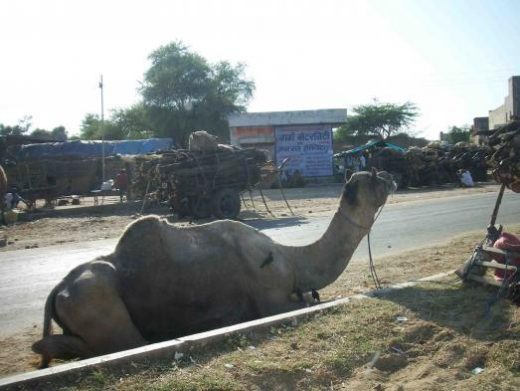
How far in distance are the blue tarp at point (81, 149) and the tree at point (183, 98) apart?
929 cm

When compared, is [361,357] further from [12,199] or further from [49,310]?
[12,199]

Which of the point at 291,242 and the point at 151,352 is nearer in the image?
the point at 151,352

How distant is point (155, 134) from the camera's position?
51.4 metres

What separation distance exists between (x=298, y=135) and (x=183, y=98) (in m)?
15.1

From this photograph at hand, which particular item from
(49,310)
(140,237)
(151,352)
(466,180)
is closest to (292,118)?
(466,180)

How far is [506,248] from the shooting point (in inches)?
255

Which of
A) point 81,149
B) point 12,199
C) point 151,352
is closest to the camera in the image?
point 151,352

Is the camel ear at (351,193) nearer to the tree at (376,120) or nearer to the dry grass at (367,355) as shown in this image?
the dry grass at (367,355)

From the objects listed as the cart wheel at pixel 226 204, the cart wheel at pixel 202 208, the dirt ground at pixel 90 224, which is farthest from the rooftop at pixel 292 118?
the cart wheel at pixel 202 208

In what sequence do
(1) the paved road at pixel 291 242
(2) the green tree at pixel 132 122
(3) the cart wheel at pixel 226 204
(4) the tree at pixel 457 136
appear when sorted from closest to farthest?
(1) the paved road at pixel 291 242 → (3) the cart wheel at pixel 226 204 → (2) the green tree at pixel 132 122 → (4) the tree at pixel 457 136

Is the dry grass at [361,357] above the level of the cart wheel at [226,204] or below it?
below

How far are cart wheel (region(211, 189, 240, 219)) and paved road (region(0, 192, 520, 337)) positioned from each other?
5.41 ft

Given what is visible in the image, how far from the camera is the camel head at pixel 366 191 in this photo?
272 inches

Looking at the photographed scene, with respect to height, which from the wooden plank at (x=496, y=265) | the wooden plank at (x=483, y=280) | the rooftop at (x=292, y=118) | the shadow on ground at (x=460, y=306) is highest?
the rooftop at (x=292, y=118)
